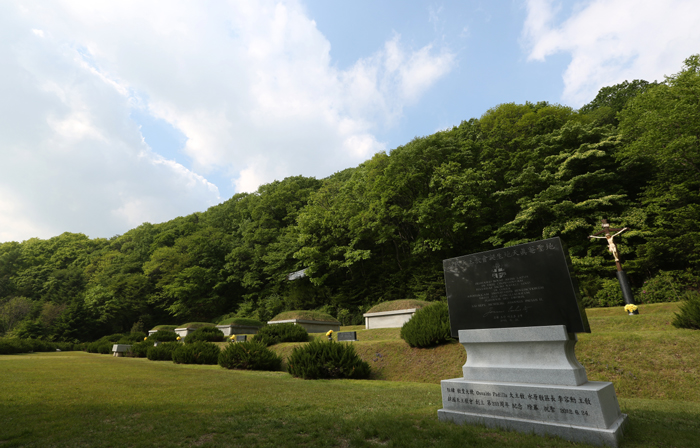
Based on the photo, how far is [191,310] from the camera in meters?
36.8

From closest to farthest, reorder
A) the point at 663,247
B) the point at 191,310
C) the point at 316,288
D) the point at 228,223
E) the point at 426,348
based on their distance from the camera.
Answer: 1. the point at 426,348
2. the point at 663,247
3. the point at 316,288
4. the point at 191,310
5. the point at 228,223

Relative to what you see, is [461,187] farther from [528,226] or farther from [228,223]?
[228,223]

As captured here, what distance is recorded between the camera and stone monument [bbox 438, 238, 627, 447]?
4.04m

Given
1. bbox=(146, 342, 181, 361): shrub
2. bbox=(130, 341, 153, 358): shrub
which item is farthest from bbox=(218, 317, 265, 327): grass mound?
bbox=(146, 342, 181, 361): shrub

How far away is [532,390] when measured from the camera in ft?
14.4

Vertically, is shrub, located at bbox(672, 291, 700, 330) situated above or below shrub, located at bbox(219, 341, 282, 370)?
above

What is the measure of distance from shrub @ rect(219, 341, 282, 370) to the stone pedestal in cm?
867

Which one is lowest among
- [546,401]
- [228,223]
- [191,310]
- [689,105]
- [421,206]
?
[546,401]

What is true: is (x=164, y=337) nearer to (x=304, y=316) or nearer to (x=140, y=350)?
(x=140, y=350)

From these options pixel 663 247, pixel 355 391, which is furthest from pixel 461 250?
pixel 355 391

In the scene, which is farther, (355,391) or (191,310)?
(191,310)

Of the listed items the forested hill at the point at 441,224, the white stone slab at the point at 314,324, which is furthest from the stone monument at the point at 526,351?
the forested hill at the point at 441,224

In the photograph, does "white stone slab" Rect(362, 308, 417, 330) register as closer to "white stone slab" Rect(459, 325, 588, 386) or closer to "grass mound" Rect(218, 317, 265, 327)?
"grass mound" Rect(218, 317, 265, 327)

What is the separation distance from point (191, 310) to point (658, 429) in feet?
132
